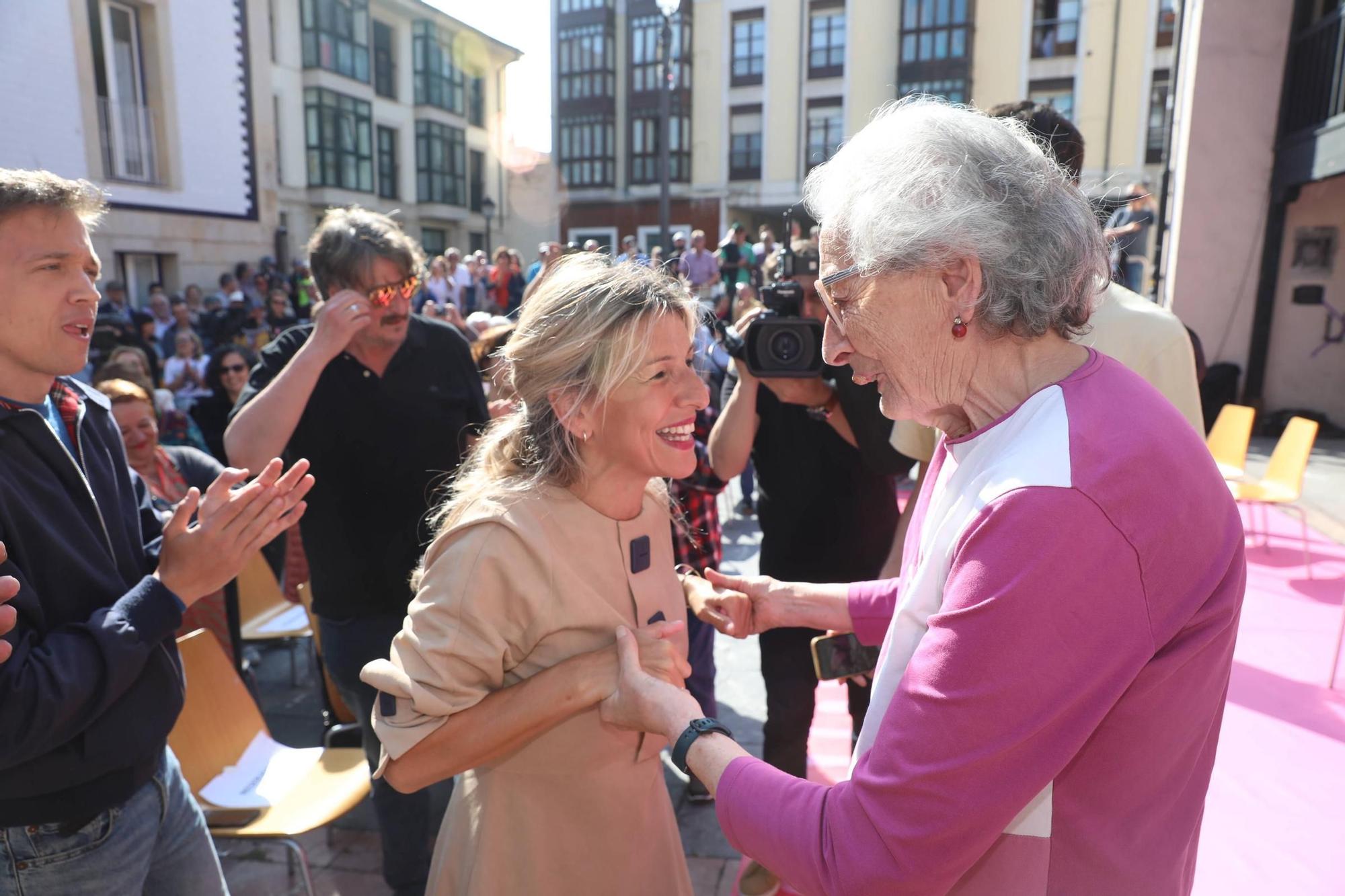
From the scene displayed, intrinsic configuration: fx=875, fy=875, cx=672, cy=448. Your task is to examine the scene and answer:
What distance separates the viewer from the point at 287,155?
24.3 m

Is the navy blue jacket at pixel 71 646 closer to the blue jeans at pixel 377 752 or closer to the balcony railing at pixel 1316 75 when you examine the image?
the blue jeans at pixel 377 752

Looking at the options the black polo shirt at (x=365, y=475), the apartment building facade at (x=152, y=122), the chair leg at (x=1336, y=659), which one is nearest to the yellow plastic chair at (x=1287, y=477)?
the chair leg at (x=1336, y=659)

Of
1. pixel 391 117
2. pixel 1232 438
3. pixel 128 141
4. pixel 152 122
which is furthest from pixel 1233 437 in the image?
pixel 391 117

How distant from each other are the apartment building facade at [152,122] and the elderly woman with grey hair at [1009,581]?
44.6 feet

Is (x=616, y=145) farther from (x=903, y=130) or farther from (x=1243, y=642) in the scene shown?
(x=903, y=130)

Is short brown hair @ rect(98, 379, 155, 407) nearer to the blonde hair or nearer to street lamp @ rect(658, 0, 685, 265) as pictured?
the blonde hair

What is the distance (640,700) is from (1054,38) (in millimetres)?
29525

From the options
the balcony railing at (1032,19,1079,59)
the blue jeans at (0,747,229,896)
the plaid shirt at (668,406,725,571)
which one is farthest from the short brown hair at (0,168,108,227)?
the balcony railing at (1032,19,1079,59)

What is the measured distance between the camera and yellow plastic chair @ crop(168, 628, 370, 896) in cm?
263

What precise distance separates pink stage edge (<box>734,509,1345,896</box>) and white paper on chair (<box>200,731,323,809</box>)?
1.66 metres

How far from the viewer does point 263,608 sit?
4.58 m

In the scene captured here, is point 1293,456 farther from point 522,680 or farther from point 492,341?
point 522,680

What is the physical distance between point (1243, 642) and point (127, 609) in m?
4.92

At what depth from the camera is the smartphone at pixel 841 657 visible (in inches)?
86.4
